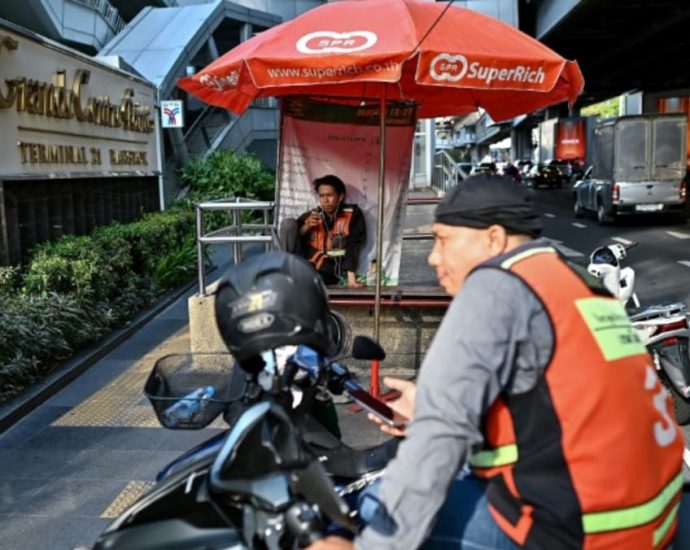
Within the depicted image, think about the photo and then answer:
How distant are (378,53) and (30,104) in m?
5.33

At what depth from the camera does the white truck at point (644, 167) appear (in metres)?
18.5

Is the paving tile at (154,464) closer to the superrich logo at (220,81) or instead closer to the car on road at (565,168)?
the superrich logo at (220,81)

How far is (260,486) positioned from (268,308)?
0.41 m

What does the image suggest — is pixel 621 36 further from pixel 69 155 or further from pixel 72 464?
pixel 72 464

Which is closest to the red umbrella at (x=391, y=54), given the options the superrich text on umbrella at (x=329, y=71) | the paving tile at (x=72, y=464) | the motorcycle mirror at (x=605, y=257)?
the superrich text on umbrella at (x=329, y=71)

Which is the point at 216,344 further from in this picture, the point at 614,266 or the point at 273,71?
the point at 614,266

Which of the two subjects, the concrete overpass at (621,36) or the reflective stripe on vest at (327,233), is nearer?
the reflective stripe on vest at (327,233)

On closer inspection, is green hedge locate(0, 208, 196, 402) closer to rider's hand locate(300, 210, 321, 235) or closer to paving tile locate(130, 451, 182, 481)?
paving tile locate(130, 451, 182, 481)

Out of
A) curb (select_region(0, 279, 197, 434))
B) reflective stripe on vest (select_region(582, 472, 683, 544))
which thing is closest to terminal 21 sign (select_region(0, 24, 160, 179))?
curb (select_region(0, 279, 197, 434))

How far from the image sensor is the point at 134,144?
11945mm

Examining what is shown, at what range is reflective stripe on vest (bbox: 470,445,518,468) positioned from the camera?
5.28 feet

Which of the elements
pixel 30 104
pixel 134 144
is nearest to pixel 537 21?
pixel 134 144

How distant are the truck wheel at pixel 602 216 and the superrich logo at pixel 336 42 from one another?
15.6 m

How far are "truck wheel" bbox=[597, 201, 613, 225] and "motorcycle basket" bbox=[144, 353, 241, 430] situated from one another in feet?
58.7
